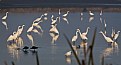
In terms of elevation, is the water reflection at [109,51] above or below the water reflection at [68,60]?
below

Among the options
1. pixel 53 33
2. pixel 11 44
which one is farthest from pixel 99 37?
pixel 11 44

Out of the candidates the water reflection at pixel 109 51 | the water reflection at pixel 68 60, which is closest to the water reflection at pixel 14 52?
the water reflection at pixel 68 60

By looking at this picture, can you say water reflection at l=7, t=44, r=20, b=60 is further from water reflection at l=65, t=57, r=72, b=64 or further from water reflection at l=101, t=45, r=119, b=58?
water reflection at l=101, t=45, r=119, b=58

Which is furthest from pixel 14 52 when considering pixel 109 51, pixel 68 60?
pixel 109 51

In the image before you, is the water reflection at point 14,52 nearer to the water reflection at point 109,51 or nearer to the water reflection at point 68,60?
the water reflection at point 68,60

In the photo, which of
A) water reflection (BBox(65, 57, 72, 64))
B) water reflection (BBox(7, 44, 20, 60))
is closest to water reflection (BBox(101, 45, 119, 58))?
water reflection (BBox(65, 57, 72, 64))

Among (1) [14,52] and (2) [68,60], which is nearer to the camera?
(2) [68,60]

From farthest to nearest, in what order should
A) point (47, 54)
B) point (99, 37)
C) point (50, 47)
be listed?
point (99, 37), point (50, 47), point (47, 54)

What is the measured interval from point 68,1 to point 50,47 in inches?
1410

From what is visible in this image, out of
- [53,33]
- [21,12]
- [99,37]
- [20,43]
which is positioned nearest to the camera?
[20,43]

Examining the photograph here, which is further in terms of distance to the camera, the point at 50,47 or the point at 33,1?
the point at 33,1

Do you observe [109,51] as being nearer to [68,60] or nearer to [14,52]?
[68,60]

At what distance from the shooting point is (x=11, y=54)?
1061 centimetres

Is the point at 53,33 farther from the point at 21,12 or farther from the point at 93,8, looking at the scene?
the point at 93,8
